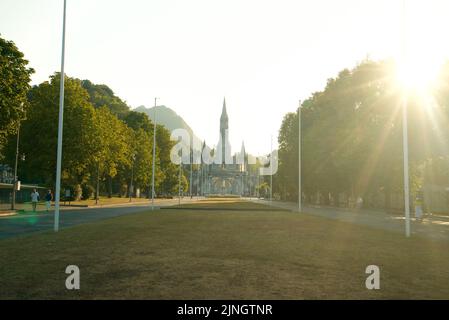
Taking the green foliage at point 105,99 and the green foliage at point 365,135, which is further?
the green foliage at point 105,99

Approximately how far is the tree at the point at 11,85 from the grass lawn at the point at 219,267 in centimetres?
2033

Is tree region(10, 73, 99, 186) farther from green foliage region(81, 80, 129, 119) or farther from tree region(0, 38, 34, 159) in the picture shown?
green foliage region(81, 80, 129, 119)

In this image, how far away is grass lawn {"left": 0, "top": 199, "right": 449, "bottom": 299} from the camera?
846 centimetres

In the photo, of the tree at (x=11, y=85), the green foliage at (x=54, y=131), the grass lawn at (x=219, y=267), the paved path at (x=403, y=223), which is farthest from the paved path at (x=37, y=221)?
the paved path at (x=403, y=223)

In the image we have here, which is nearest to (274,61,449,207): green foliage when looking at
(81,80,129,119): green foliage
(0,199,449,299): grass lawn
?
(0,199,449,299): grass lawn

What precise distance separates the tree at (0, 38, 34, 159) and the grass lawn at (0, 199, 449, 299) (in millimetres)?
20335

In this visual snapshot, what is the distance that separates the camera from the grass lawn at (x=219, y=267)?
27.8 ft

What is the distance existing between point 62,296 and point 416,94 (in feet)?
95.1

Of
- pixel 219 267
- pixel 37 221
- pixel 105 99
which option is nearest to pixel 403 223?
pixel 219 267

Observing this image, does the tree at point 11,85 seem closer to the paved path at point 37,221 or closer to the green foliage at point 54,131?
the paved path at point 37,221

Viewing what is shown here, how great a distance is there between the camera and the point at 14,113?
118 ft

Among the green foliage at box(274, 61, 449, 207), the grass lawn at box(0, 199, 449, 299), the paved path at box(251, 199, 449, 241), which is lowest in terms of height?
the paved path at box(251, 199, 449, 241)
